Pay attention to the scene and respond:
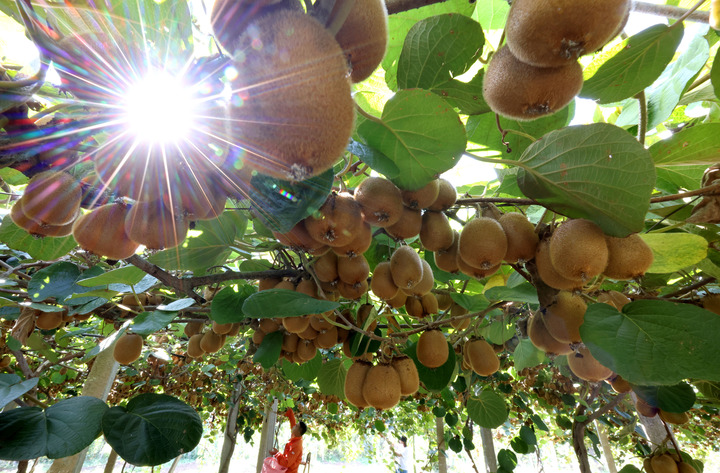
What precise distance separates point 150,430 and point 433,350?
1.04 metres

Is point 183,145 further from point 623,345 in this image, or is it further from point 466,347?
point 466,347

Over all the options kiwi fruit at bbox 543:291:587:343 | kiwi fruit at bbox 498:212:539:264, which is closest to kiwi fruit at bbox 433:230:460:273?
kiwi fruit at bbox 498:212:539:264

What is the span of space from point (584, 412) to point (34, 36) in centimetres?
394

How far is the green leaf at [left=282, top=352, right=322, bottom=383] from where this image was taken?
6.07ft

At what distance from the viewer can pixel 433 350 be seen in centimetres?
129

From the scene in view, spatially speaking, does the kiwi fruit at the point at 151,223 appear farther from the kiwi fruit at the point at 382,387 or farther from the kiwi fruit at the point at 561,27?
the kiwi fruit at the point at 382,387

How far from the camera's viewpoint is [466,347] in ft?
5.64

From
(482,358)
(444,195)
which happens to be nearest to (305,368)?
(482,358)

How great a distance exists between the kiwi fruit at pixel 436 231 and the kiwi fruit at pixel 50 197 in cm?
85

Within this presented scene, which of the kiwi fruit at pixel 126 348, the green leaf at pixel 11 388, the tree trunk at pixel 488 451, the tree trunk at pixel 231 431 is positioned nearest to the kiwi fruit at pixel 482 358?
the kiwi fruit at pixel 126 348

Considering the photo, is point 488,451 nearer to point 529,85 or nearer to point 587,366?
point 587,366

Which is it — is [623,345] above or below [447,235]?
below

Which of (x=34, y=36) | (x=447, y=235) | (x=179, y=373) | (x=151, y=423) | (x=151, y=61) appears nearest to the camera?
(x=34, y=36)

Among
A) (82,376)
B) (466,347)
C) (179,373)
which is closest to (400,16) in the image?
(466,347)
